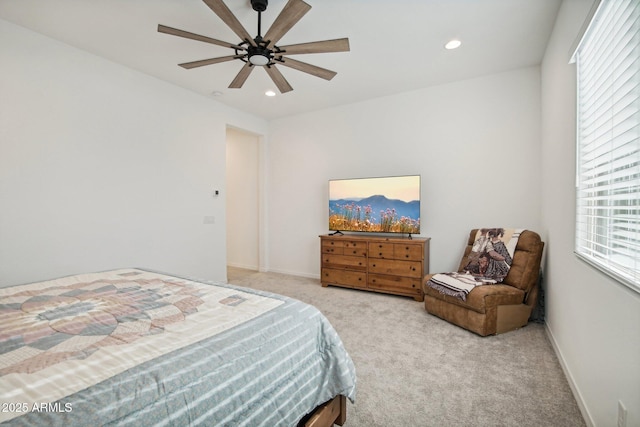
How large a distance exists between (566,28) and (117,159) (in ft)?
14.3

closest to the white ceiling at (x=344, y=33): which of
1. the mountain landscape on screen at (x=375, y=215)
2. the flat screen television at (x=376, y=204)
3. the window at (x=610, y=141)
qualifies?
the window at (x=610, y=141)

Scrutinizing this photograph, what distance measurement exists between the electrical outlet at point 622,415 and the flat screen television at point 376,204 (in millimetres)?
2732

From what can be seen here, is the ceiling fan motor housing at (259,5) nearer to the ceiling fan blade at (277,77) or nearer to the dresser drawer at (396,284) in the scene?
the ceiling fan blade at (277,77)

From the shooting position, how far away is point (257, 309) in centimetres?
143

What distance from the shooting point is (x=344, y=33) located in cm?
264

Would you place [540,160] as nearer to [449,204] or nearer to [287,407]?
[449,204]

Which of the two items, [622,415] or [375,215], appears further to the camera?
[375,215]

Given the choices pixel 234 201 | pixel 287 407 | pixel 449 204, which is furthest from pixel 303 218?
pixel 287 407

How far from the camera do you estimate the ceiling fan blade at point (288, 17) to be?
5.66 feet

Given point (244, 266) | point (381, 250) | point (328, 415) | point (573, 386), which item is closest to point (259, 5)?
point (328, 415)

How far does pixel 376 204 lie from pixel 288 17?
276 cm

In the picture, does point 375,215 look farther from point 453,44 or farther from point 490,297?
point 453,44

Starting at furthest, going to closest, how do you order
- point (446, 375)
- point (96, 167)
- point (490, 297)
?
point (96, 167) → point (490, 297) → point (446, 375)

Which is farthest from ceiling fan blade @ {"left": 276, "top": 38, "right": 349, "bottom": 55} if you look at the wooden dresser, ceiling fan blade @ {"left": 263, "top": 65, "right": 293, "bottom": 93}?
the wooden dresser
